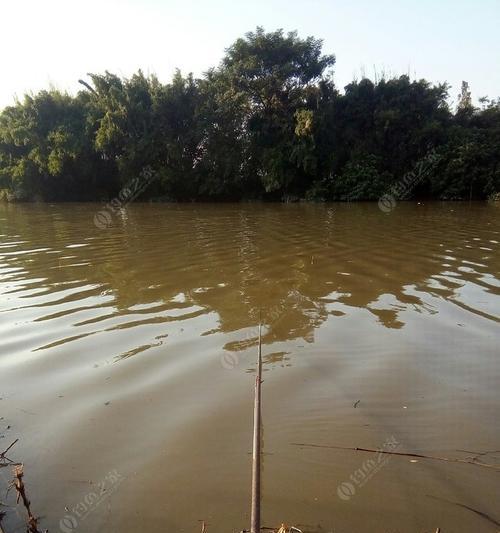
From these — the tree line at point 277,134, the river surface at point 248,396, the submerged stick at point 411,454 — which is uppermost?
the tree line at point 277,134

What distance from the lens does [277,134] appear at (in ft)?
76.4

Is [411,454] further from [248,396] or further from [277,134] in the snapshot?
[277,134]

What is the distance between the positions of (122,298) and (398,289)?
285 centimetres

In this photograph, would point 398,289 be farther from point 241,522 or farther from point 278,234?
point 278,234

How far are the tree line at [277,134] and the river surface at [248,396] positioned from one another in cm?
1793

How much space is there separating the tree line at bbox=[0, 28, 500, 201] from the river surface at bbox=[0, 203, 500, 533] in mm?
17933

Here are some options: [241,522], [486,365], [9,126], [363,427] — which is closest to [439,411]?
[363,427]

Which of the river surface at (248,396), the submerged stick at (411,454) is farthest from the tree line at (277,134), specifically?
the submerged stick at (411,454)

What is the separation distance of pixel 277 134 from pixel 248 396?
868 inches

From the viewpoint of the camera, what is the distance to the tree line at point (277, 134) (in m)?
22.4

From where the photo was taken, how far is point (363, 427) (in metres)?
2.23

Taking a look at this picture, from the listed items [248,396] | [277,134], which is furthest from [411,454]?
[277,134]

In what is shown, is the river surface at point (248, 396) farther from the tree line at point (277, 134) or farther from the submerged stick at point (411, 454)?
the tree line at point (277, 134)

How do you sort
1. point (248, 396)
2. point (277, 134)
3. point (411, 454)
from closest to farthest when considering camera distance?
point (411, 454), point (248, 396), point (277, 134)
